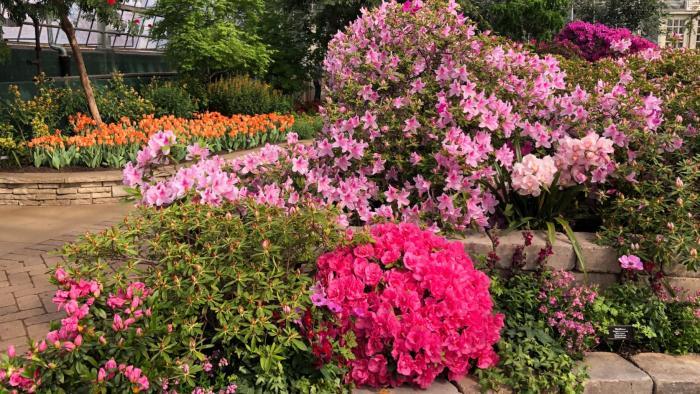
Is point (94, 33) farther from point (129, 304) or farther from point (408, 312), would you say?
point (408, 312)

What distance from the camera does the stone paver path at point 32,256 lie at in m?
3.36

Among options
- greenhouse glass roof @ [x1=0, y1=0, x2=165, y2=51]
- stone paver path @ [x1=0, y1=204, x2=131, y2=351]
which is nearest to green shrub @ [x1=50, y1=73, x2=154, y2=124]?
stone paver path @ [x1=0, y1=204, x2=131, y2=351]

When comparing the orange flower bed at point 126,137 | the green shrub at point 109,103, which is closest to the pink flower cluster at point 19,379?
the orange flower bed at point 126,137

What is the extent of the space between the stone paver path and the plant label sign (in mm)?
2610

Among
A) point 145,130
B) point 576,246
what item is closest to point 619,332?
point 576,246

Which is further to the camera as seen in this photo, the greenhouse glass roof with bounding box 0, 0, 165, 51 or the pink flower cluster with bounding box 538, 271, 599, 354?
the greenhouse glass roof with bounding box 0, 0, 165, 51

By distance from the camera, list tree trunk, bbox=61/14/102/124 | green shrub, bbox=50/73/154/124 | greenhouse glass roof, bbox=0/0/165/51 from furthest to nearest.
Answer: greenhouse glass roof, bbox=0/0/165/51, green shrub, bbox=50/73/154/124, tree trunk, bbox=61/14/102/124

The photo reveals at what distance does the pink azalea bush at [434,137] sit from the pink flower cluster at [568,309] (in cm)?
51

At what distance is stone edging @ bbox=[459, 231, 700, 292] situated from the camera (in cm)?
314

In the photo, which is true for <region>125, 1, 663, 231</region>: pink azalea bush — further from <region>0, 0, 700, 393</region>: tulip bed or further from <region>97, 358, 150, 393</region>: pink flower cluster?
<region>97, 358, 150, 393</region>: pink flower cluster

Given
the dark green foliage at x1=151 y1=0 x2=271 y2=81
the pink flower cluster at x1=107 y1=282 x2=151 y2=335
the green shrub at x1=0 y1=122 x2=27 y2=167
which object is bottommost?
the green shrub at x1=0 y1=122 x2=27 y2=167

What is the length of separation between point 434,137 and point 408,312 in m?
1.24

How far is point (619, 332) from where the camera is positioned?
9.89ft

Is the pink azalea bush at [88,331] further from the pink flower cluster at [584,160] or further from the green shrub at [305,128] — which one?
the green shrub at [305,128]
